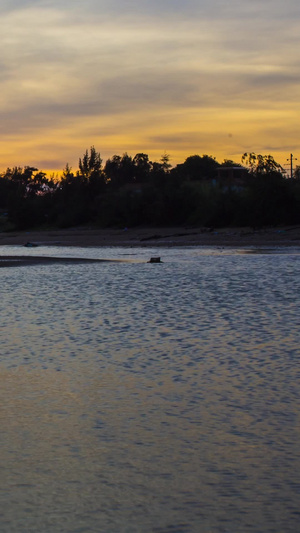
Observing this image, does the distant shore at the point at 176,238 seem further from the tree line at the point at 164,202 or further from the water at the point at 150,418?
the water at the point at 150,418

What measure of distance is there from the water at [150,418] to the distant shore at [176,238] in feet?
122

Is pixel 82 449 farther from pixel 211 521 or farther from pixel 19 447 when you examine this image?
pixel 211 521

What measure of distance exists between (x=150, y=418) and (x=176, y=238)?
185 ft

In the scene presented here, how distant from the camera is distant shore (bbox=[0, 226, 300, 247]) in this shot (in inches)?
2228

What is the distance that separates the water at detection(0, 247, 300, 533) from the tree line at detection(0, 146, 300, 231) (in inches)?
1780

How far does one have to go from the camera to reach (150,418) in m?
8.75

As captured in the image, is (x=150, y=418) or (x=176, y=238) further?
(x=176, y=238)

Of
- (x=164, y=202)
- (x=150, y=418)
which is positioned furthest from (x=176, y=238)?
(x=150, y=418)

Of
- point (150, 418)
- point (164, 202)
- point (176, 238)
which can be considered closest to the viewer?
point (150, 418)

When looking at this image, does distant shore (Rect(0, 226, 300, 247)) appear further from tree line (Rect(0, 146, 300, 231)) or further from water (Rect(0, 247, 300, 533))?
water (Rect(0, 247, 300, 533))

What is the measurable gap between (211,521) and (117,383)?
5.04 metres

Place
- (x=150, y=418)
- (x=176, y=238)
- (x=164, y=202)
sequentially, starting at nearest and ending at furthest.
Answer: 1. (x=150, y=418)
2. (x=176, y=238)
3. (x=164, y=202)

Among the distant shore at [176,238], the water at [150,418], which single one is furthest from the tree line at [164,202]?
the water at [150,418]

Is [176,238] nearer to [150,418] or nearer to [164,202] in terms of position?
[164,202]
